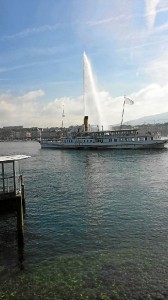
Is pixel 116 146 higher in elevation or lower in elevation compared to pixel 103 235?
higher

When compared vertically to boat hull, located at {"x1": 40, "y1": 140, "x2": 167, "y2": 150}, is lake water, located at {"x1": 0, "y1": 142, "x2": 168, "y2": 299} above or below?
below

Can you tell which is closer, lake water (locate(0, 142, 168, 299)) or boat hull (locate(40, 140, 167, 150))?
lake water (locate(0, 142, 168, 299))

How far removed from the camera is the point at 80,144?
138 meters

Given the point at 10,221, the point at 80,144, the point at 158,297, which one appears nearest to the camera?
the point at 158,297

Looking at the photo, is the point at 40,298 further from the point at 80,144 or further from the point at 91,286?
the point at 80,144

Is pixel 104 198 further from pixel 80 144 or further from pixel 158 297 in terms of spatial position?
pixel 80 144

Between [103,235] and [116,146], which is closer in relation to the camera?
[103,235]

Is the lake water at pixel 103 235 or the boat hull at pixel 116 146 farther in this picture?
the boat hull at pixel 116 146

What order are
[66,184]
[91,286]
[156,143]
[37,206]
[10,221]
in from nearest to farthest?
1. [91,286]
2. [10,221]
3. [37,206]
4. [66,184]
5. [156,143]

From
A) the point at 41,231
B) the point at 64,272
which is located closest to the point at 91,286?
the point at 64,272

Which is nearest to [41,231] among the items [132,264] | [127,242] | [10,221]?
[10,221]

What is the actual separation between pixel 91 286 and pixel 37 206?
1773 centimetres

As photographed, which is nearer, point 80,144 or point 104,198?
point 104,198

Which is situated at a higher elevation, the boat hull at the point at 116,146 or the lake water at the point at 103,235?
the boat hull at the point at 116,146
